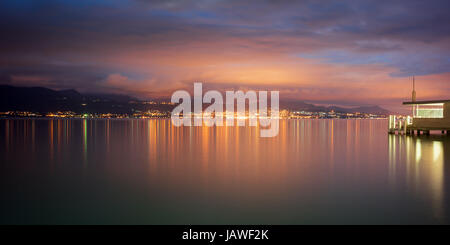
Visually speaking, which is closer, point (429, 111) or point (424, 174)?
point (424, 174)

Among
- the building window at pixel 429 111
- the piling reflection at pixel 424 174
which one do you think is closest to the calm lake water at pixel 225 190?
the piling reflection at pixel 424 174

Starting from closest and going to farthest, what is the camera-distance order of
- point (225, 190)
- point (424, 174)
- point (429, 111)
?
point (225, 190) < point (424, 174) < point (429, 111)

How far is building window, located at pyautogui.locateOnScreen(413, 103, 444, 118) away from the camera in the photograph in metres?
31.8

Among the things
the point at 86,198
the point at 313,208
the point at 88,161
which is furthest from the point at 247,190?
the point at 88,161

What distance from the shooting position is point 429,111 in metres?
33.2

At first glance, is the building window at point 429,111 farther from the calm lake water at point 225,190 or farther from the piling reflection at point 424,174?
the calm lake water at point 225,190

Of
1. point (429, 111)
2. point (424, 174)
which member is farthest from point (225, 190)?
point (429, 111)

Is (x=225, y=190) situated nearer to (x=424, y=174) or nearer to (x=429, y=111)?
(x=424, y=174)

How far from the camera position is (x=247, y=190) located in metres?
10.2

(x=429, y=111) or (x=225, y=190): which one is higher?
(x=429, y=111)

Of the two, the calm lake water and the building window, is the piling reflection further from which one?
the building window
